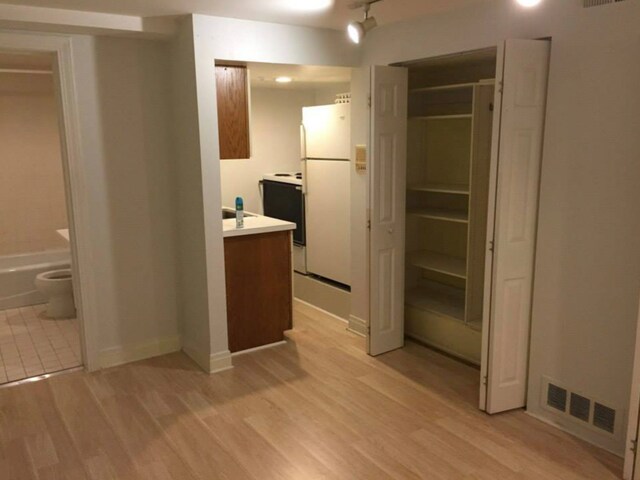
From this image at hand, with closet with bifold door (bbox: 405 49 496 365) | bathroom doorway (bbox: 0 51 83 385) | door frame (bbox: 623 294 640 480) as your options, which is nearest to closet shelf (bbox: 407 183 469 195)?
closet with bifold door (bbox: 405 49 496 365)

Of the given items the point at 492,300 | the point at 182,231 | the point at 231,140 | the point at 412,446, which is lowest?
the point at 412,446

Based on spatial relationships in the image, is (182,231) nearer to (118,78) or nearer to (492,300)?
(118,78)

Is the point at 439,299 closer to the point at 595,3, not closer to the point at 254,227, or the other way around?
the point at 254,227

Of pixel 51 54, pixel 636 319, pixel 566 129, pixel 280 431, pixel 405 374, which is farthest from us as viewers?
pixel 405 374

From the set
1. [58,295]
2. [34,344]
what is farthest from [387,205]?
[58,295]

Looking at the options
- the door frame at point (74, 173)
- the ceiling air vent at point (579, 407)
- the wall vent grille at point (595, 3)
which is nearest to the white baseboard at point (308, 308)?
the door frame at point (74, 173)

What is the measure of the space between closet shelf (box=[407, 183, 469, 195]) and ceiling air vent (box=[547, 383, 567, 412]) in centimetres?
138

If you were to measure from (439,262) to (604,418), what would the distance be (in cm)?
169

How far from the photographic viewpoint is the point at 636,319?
2514mm

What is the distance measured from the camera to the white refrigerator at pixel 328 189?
173 inches

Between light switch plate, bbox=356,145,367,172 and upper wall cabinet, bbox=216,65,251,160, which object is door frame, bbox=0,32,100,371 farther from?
light switch plate, bbox=356,145,367,172

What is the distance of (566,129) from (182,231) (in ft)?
8.33

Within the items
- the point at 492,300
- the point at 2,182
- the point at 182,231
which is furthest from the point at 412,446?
the point at 2,182

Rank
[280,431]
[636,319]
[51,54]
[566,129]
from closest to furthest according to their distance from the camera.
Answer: [636,319] → [566,129] → [280,431] → [51,54]
